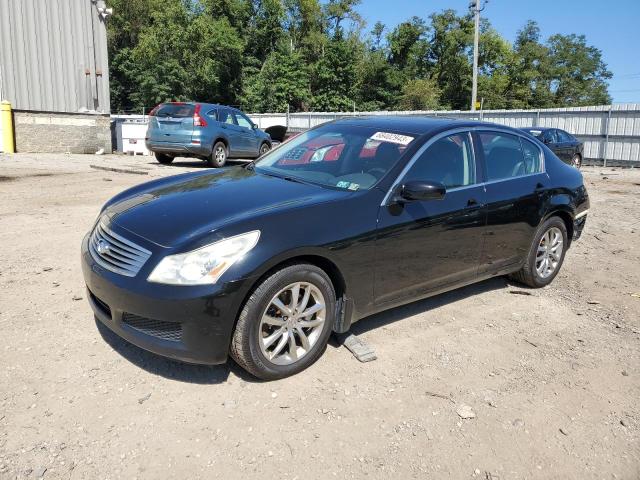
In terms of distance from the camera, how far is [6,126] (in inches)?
698

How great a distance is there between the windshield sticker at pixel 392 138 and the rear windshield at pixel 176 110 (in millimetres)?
10161

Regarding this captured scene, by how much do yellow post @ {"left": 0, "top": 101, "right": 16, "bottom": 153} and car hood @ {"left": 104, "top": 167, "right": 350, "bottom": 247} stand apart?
16.4 m

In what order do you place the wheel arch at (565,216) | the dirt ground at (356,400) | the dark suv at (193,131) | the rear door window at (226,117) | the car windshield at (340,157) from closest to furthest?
the dirt ground at (356,400), the car windshield at (340,157), the wheel arch at (565,216), the dark suv at (193,131), the rear door window at (226,117)

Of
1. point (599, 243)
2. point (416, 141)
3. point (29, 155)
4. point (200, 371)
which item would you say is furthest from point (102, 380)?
point (29, 155)

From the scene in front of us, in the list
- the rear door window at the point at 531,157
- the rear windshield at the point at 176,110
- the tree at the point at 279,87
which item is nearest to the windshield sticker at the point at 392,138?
the rear door window at the point at 531,157

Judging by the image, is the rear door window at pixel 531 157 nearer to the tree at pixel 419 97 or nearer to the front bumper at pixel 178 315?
the front bumper at pixel 178 315

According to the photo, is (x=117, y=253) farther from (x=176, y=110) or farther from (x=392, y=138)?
(x=176, y=110)

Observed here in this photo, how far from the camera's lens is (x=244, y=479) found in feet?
8.21

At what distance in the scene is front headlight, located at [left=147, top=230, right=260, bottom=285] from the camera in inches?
117

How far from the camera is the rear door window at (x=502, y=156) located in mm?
4621

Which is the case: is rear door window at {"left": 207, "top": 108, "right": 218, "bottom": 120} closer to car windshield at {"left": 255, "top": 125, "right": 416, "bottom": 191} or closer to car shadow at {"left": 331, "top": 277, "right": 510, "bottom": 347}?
car windshield at {"left": 255, "top": 125, "right": 416, "bottom": 191}

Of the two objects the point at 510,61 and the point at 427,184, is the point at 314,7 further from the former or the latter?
the point at 427,184

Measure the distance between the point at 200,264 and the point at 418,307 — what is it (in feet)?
7.41

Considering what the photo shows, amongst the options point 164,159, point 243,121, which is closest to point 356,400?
point 243,121
